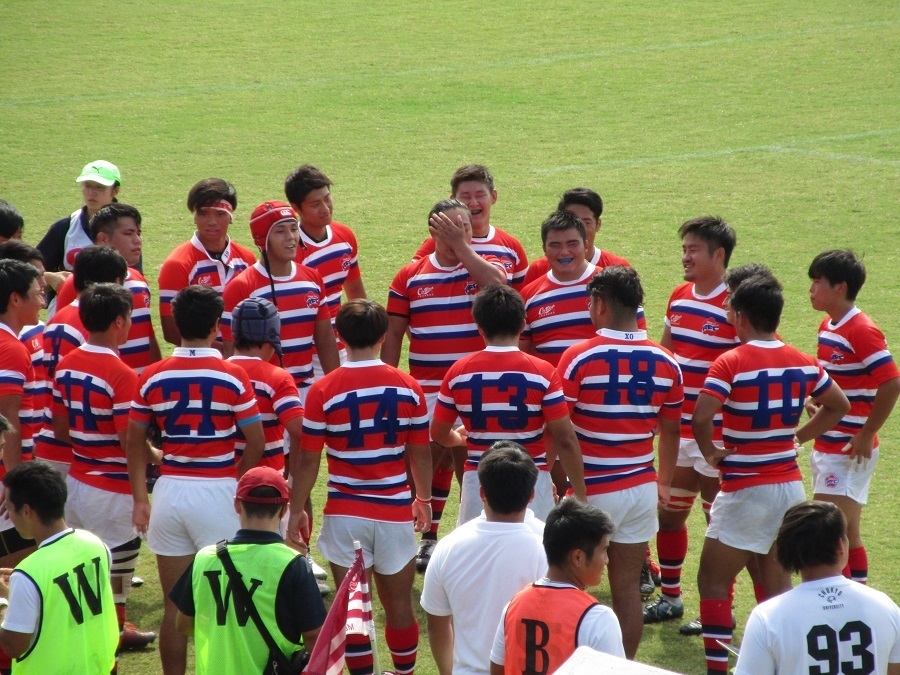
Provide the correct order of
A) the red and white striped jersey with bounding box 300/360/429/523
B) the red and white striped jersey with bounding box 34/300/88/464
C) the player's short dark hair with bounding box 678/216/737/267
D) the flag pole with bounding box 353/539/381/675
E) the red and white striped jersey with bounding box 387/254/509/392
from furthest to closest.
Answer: the red and white striped jersey with bounding box 387/254/509/392 → the player's short dark hair with bounding box 678/216/737/267 → the red and white striped jersey with bounding box 34/300/88/464 → the red and white striped jersey with bounding box 300/360/429/523 → the flag pole with bounding box 353/539/381/675

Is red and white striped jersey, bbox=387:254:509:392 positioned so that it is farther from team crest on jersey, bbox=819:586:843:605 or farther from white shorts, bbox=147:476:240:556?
team crest on jersey, bbox=819:586:843:605

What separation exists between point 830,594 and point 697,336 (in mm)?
2586

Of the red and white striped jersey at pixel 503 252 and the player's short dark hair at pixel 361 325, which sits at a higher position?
the red and white striped jersey at pixel 503 252

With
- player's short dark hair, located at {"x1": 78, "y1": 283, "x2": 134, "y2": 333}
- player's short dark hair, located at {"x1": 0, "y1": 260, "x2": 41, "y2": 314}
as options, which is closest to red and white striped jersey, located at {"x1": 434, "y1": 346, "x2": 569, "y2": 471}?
player's short dark hair, located at {"x1": 78, "y1": 283, "x2": 134, "y2": 333}

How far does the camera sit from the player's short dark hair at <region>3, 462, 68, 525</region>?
13.4 ft

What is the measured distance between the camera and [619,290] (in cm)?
505

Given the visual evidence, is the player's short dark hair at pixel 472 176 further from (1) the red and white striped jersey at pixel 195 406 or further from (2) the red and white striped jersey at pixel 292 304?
(1) the red and white striped jersey at pixel 195 406

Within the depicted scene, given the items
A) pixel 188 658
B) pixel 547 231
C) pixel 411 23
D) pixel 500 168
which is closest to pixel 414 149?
pixel 500 168

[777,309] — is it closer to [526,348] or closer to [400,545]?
[526,348]

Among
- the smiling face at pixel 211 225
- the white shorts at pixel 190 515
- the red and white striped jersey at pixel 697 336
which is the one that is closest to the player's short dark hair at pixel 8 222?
the smiling face at pixel 211 225

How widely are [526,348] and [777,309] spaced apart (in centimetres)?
150

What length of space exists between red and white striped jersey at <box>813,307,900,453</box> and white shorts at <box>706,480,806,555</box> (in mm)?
711

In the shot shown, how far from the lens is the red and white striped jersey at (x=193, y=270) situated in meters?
6.50

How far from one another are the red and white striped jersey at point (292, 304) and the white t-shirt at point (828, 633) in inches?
127
